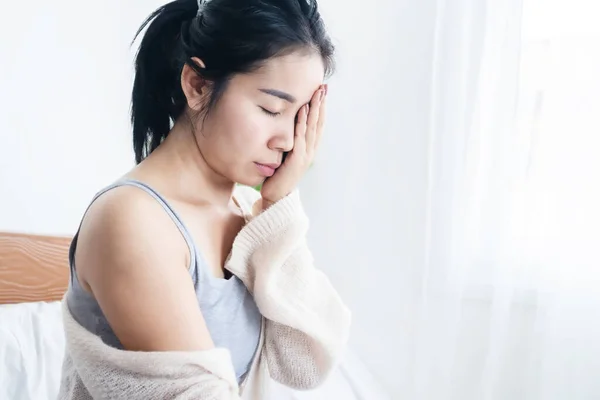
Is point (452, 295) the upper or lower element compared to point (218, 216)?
lower

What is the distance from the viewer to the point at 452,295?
1.55m

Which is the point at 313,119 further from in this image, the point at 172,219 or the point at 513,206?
the point at 513,206

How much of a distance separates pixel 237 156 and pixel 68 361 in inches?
13.3

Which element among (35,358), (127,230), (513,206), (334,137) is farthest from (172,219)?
(334,137)

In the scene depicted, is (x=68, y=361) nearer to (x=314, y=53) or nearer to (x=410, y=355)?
(x=314, y=53)

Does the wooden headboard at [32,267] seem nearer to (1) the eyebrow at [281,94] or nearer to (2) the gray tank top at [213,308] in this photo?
(2) the gray tank top at [213,308]

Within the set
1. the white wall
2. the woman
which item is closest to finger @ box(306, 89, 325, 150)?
the woman

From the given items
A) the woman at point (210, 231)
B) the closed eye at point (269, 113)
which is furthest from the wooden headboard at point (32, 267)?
the closed eye at point (269, 113)

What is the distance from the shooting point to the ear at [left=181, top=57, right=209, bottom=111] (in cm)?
75

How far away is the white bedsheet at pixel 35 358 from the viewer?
3.88 feet

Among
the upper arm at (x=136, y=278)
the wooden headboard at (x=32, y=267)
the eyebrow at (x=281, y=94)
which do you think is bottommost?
the wooden headboard at (x=32, y=267)

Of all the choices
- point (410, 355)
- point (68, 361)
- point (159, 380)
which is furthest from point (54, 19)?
point (410, 355)

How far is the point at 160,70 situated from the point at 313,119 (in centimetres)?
22

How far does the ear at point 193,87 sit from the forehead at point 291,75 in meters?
0.06
